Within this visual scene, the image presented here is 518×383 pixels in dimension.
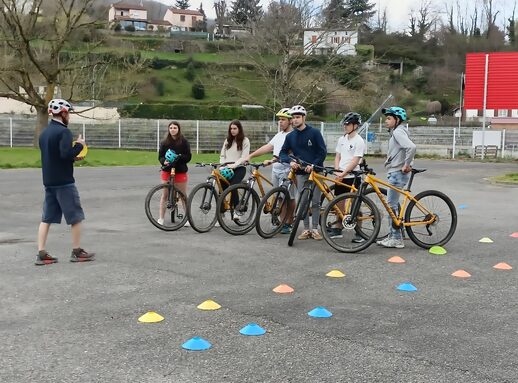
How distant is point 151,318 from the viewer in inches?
211

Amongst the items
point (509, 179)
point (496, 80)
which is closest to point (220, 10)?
point (496, 80)

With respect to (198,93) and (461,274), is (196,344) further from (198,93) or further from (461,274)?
(198,93)

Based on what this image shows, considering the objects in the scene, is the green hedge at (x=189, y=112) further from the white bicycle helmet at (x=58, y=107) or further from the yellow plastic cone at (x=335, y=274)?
the yellow plastic cone at (x=335, y=274)

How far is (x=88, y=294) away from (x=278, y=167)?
4.37 m

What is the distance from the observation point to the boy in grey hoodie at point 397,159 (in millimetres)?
8469

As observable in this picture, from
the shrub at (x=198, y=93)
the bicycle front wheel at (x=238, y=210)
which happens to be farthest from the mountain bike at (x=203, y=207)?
the shrub at (x=198, y=93)

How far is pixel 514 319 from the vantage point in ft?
18.0

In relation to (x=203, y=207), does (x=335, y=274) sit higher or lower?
lower

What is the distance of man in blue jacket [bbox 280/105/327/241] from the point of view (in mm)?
9188

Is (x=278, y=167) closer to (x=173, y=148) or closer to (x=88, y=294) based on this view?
(x=173, y=148)

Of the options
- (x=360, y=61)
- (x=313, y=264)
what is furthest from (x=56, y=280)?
(x=360, y=61)

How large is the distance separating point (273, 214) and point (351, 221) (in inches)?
52.6

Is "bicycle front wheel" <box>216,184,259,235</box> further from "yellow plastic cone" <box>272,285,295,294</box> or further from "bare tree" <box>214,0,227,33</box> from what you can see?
"bare tree" <box>214,0,227,33</box>

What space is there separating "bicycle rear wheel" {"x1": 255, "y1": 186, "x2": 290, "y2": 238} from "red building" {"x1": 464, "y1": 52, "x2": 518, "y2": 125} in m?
33.4
